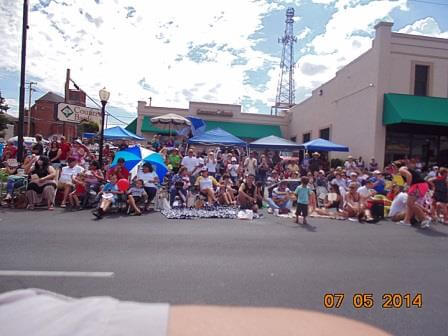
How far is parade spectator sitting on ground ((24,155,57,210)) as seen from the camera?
29.3 ft

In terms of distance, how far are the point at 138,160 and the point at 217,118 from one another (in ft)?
66.0

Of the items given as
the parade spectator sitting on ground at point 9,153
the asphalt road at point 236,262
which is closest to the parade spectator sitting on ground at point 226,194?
the asphalt road at point 236,262

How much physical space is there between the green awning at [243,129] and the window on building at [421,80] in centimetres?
1410

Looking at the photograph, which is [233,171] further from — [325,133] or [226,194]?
[325,133]

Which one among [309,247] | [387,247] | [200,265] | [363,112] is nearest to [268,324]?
[200,265]

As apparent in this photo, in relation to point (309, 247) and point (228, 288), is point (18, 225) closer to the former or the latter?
point (228, 288)

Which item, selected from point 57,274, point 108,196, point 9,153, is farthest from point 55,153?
point 57,274

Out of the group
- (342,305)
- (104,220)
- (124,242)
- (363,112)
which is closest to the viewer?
(342,305)

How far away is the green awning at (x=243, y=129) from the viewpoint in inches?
1142

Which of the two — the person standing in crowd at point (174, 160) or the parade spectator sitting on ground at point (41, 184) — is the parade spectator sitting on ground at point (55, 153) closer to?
the parade spectator sitting on ground at point (41, 184)

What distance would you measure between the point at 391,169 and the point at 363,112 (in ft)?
18.1

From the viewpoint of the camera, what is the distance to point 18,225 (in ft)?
22.7

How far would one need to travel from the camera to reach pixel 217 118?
29.8 meters

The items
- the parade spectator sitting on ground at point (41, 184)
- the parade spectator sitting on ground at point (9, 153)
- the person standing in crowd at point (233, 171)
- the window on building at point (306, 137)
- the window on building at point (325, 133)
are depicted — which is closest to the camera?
the parade spectator sitting on ground at point (41, 184)
